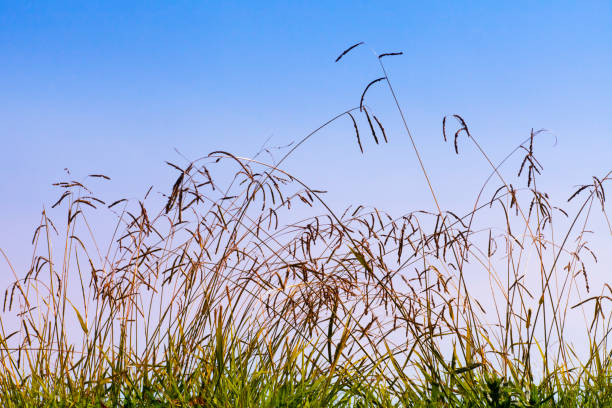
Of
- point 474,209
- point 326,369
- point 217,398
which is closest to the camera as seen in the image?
point 217,398

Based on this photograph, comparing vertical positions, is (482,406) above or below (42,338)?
below

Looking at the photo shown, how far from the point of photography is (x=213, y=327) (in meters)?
2.50

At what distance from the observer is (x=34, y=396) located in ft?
9.01

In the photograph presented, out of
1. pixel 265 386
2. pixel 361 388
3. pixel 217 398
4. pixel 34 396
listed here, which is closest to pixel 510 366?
pixel 361 388

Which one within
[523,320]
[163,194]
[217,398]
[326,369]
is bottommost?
[217,398]

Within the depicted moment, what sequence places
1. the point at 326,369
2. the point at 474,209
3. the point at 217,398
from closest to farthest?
1. the point at 217,398
2. the point at 326,369
3. the point at 474,209

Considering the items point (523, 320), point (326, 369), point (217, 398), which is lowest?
point (217, 398)

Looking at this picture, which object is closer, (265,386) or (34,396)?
Answer: (265,386)

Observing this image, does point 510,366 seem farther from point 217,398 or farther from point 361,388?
point 217,398

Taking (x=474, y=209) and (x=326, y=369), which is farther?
(x=474, y=209)

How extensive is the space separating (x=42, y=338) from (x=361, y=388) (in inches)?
55.4

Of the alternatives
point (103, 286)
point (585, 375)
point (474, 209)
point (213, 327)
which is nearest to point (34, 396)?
point (103, 286)

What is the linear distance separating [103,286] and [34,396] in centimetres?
54

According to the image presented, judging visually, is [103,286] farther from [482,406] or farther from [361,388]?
[482,406]
